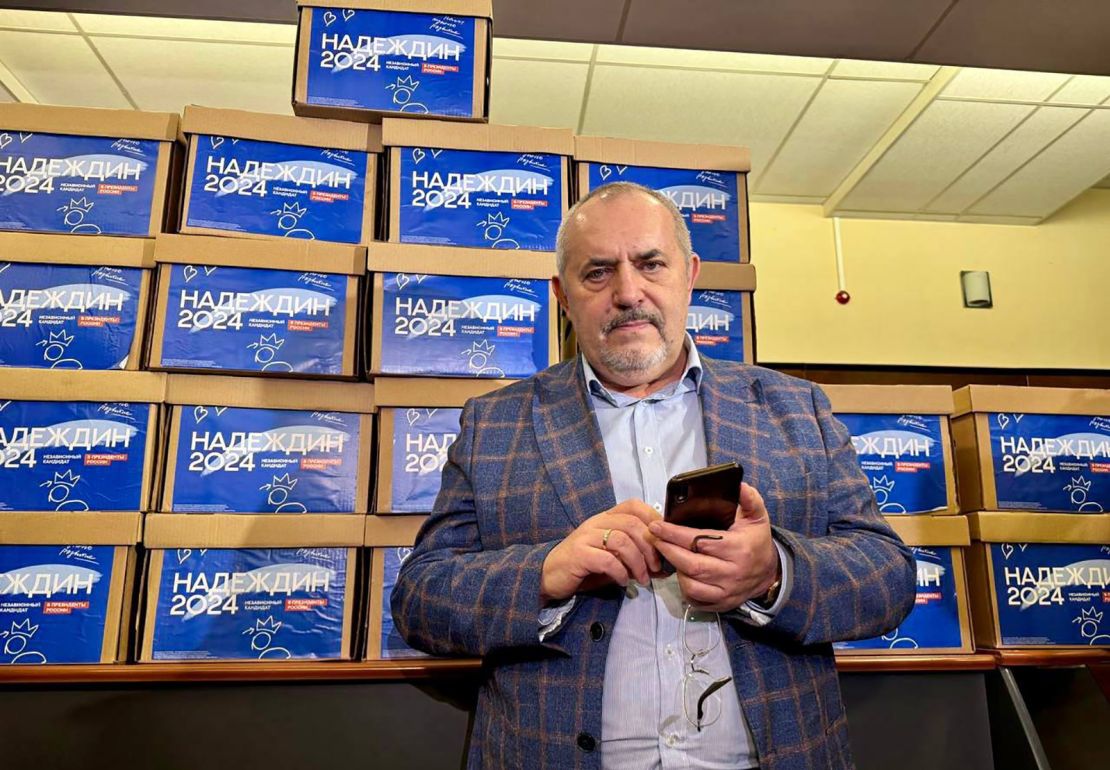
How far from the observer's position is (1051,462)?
1799 mm

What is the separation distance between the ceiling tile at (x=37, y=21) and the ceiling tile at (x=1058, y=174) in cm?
444

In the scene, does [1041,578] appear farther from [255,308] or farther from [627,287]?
[255,308]

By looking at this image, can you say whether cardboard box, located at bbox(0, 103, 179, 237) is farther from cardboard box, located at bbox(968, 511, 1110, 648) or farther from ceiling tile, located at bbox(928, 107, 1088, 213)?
ceiling tile, located at bbox(928, 107, 1088, 213)

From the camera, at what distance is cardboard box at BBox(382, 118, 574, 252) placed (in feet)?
5.54

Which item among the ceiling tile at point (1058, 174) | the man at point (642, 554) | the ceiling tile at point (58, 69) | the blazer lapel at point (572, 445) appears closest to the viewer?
the man at point (642, 554)

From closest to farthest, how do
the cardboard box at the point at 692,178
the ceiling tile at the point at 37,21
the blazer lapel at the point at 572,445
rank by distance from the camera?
the blazer lapel at the point at 572,445, the cardboard box at the point at 692,178, the ceiling tile at the point at 37,21

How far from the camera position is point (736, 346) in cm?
174

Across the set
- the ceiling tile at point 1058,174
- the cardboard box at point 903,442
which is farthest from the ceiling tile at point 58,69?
the ceiling tile at point 1058,174

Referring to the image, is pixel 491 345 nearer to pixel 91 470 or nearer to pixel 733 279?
pixel 733 279

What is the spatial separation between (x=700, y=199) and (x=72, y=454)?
1459mm

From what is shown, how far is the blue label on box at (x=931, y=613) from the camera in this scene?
5.48ft

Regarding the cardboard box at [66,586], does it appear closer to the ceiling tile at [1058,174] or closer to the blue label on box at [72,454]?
the blue label on box at [72,454]

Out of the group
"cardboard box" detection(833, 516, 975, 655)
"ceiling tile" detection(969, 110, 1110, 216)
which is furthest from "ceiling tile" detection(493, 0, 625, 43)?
"ceiling tile" detection(969, 110, 1110, 216)

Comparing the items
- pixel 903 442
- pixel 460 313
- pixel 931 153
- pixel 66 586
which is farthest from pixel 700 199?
pixel 931 153
